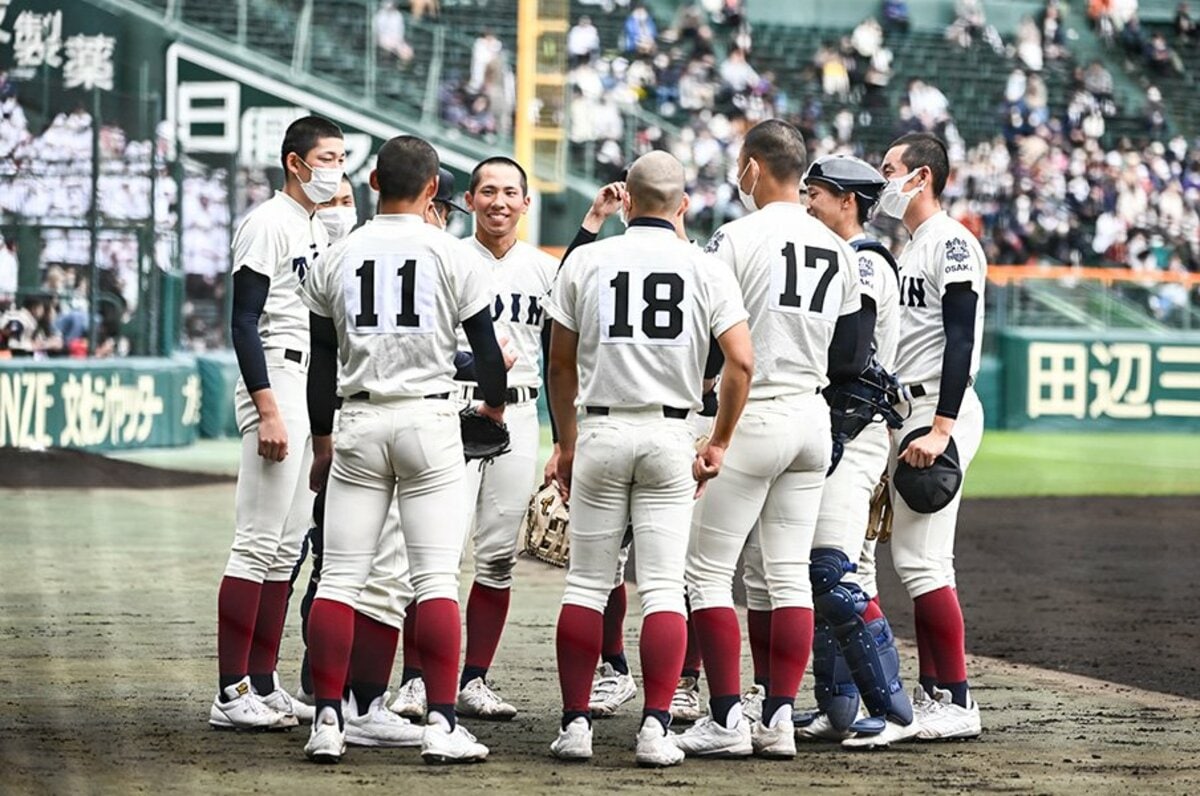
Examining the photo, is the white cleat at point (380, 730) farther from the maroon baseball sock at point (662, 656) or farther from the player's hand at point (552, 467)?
the player's hand at point (552, 467)

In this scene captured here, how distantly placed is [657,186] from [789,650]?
1.40 m

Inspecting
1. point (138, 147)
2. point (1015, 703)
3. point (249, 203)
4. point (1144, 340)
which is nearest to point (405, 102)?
point (249, 203)

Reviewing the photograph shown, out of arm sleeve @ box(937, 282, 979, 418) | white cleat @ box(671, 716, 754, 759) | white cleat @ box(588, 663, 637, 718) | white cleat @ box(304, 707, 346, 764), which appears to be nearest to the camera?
white cleat @ box(304, 707, 346, 764)

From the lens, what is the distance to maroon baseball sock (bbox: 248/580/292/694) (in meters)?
6.29

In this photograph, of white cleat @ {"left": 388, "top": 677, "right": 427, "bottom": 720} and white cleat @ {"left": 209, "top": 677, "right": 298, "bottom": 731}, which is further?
white cleat @ {"left": 388, "top": 677, "right": 427, "bottom": 720}

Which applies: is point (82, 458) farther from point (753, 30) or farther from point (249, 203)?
point (753, 30)

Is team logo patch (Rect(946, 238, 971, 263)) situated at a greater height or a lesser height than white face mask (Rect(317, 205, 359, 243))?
lesser

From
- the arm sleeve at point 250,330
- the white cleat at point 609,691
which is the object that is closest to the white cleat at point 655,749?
the white cleat at point 609,691

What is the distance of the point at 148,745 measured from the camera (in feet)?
18.8

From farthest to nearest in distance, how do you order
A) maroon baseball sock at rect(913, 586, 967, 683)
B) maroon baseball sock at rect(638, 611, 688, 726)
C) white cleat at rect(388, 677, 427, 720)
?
white cleat at rect(388, 677, 427, 720)
maroon baseball sock at rect(913, 586, 967, 683)
maroon baseball sock at rect(638, 611, 688, 726)

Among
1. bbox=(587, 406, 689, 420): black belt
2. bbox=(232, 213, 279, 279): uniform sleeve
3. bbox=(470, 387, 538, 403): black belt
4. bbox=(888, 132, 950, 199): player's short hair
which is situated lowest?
bbox=(470, 387, 538, 403): black belt

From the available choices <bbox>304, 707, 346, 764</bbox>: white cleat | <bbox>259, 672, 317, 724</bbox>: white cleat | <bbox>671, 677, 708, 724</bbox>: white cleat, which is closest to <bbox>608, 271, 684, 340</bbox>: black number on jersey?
<bbox>304, 707, 346, 764</bbox>: white cleat

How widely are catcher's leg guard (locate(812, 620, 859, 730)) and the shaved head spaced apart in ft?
4.70

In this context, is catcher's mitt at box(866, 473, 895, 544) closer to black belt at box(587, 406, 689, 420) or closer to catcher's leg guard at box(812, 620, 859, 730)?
catcher's leg guard at box(812, 620, 859, 730)
